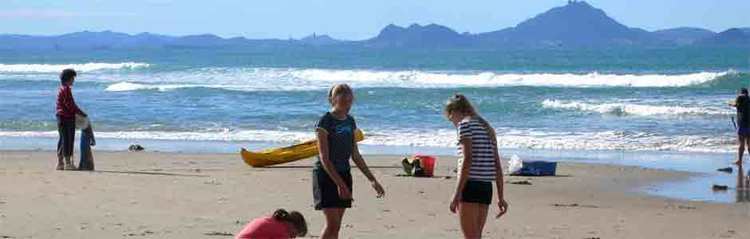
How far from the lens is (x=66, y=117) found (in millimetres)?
14977

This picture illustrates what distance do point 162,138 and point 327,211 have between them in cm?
1677

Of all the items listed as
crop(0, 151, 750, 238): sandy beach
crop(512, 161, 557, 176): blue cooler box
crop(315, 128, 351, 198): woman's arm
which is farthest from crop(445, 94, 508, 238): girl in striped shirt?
crop(512, 161, 557, 176): blue cooler box

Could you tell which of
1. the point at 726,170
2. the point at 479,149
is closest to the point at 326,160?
the point at 479,149

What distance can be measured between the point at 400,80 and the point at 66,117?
41008 mm

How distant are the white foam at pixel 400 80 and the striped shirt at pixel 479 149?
3778cm

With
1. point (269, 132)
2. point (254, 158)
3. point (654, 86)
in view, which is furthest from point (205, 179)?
point (654, 86)

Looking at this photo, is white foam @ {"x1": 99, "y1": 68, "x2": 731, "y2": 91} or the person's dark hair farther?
white foam @ {"x1": 99, "y1": 68, "x2": 731, "y2": 91}

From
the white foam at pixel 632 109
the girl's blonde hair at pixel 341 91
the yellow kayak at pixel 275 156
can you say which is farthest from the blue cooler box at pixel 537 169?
the white foam at pixel 632 109

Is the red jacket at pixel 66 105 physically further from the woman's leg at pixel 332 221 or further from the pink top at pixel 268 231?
the pink top at pixel 268 231

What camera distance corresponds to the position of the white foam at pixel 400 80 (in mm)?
48594

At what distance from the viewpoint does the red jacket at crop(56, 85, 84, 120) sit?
14805 mm

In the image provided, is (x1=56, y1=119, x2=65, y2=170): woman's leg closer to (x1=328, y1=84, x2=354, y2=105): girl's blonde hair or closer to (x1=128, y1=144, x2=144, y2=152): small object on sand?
(x1=128, y1=144, x2=144, y2=152): small object on sand

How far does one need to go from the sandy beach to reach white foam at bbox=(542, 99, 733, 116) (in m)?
13.6

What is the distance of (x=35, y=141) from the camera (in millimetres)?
22734
